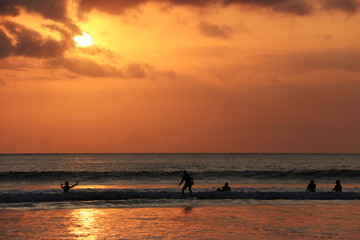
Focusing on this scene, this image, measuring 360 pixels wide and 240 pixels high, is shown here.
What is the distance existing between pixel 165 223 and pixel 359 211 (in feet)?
36.6

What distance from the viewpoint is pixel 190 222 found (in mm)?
19703

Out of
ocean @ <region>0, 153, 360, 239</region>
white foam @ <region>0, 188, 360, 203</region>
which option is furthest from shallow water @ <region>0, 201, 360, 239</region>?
white foam @ <region>0, 188, 360, 203</region>

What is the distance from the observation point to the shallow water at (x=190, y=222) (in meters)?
17.0

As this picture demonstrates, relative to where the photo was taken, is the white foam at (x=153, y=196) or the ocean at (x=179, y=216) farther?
the white foam at (x=153, y=196)

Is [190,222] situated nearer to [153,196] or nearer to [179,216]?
[179,216]

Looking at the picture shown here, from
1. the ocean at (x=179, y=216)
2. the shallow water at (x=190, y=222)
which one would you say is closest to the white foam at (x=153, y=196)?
the ocean at (x=179, y=216)

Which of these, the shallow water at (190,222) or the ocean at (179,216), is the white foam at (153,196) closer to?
the ocean at (179,216)

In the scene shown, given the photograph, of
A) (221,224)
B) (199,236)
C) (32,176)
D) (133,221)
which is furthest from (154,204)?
(32,176)

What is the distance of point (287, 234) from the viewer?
17.1 m

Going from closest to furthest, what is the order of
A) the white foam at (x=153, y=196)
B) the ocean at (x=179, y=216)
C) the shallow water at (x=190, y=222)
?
the shallow water at (x=190, y=222) < the ocean at (x=179, y=216) < the white foam at (x=153, y=196)

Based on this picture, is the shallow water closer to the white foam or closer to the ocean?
the ocean

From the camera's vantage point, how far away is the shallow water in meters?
17.0

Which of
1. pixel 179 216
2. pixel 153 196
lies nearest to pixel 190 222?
pixel 179 216

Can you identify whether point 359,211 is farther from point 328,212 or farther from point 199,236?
point 199,236
